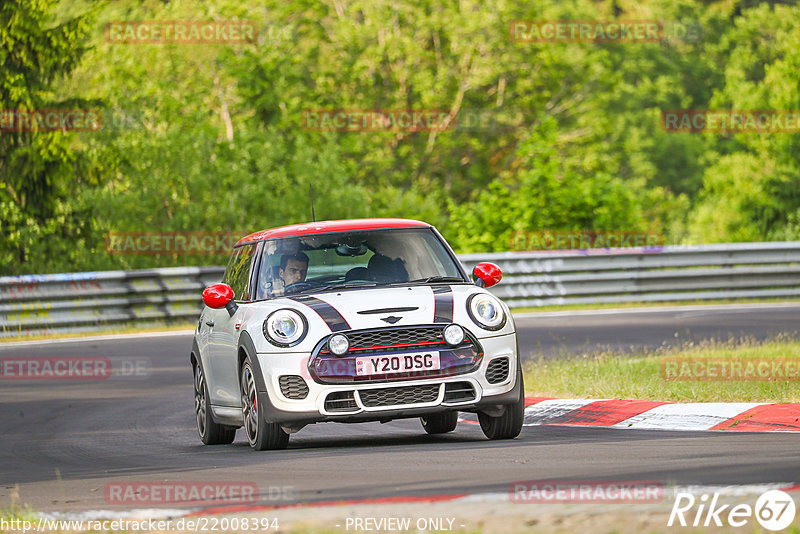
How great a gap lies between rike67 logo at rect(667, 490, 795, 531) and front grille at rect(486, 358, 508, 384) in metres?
3.12

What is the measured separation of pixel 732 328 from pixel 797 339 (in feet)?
8.27

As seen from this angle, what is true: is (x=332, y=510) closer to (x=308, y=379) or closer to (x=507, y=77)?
(x=308, y=379)

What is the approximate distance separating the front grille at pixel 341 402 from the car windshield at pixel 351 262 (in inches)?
39.9

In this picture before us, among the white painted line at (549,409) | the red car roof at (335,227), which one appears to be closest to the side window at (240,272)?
the red car roof at (335,227)

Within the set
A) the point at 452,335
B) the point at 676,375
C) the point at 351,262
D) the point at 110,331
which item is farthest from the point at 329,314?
the point at 110,331

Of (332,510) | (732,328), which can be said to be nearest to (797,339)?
(732,328)

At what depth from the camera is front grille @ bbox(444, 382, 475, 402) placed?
338 inches

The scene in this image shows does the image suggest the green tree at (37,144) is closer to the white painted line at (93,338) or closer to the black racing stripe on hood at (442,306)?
the white painted line at (93,338)

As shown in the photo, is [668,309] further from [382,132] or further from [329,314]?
[382,132]

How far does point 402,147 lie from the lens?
149 ft

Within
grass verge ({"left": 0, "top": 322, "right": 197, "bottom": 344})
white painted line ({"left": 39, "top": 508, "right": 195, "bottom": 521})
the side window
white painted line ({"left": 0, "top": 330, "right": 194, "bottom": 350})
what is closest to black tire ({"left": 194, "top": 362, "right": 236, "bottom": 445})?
the side window

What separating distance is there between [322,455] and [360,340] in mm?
761

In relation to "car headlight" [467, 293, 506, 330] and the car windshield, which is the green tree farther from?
"car headlight" [467, 293, 506, 330]

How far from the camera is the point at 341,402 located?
8.56 metres
